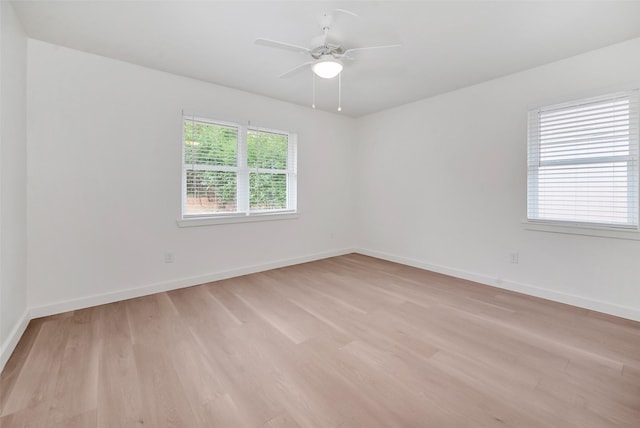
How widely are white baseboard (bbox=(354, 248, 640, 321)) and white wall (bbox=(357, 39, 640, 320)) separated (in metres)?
0.01

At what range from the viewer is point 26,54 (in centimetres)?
250

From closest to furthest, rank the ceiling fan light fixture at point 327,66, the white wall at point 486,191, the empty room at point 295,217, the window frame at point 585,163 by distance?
1. the empty room at point 295,217
2. the ceiling fan light fixture at point 327,66
3. the window frame at point 585,163
4. the white wall at point 486,191

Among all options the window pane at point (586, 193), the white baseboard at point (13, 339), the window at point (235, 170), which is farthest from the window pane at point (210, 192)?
the window pane at point (586, 193)

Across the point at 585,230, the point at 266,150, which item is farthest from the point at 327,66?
the point at 585,230

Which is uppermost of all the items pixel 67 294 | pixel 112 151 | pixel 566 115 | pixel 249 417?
pixel 566 115

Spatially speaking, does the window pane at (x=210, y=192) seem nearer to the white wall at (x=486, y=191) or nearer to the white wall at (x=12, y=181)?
the white wall at (x=12, y=181)

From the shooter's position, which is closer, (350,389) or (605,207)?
(350,389)

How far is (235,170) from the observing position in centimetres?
385

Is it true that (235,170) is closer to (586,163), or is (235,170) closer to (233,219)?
(233,219)

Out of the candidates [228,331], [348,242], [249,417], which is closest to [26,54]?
[228,331]

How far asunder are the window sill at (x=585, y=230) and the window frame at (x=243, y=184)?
3.18 m

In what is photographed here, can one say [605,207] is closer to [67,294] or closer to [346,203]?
[346,203]

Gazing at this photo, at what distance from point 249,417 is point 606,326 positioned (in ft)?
10.2

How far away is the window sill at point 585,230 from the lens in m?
2.62
